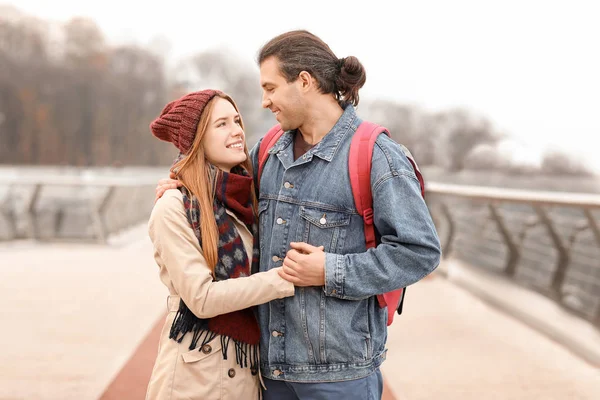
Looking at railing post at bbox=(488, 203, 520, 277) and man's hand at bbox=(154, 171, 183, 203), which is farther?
railing post at bbox=(488, 203, 520, 277)

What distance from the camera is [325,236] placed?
1514mm

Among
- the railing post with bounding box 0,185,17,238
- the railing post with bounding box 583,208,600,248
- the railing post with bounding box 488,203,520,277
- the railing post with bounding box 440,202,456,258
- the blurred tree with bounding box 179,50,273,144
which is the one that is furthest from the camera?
the blurred tree with bounding box 179,50,273,144

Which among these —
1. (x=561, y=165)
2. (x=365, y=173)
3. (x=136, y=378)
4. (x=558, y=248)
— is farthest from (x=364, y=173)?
(x=561, y=165)

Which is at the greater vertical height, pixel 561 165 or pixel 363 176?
pixel 363 176

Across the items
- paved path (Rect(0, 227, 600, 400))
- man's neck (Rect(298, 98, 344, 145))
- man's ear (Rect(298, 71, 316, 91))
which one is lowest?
paved path (Rect(0, 227, 600, 400))

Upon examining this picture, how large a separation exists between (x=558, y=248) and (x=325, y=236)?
3.52 m

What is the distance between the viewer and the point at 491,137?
17.4 m

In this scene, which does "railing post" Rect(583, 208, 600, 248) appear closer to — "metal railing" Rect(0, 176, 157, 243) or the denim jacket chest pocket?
the denim jacket chest pocket

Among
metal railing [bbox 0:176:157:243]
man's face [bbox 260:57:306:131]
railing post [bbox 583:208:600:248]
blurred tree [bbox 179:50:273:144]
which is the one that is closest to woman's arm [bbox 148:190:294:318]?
man's face [bbox 260:57:306:131]

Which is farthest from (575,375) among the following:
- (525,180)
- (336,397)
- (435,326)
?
(525,180)

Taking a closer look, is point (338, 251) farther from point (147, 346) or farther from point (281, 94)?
point (147, 346)

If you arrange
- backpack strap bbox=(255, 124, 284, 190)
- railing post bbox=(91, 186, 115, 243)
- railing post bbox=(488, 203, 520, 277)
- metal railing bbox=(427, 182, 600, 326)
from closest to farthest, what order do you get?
backpack strap bbox=(255, 124, 284, 190)
metal railing bbox=(427, 182, 600, 326)
railing post bbox=(488, 203, 520, 277)
railing post bbox=(91, 186, 115, 243)

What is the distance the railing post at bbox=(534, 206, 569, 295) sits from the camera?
14.6 feet

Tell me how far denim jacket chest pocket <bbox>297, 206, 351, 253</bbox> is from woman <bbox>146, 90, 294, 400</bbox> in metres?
0.13
